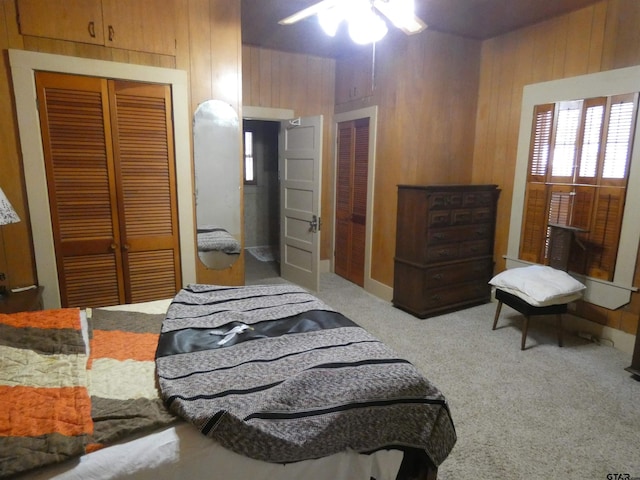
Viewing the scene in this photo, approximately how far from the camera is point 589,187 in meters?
3.07

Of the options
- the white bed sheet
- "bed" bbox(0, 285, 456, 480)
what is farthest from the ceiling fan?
the white bed sheet

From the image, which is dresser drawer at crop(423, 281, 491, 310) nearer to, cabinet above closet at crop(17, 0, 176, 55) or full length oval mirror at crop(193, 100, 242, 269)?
full length oval mirror at crop(193, 100, 242, 269)

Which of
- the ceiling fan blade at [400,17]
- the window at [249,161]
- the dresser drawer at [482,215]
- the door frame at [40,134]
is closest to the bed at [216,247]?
the door frame at [40,134]

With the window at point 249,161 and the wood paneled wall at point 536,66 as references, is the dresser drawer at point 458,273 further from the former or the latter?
the window at point 249,161

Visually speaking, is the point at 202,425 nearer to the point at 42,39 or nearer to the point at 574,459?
the point at 574,459

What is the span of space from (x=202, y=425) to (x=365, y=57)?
13.2 feet

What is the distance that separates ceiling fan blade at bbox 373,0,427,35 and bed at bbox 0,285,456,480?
1579 millimetres

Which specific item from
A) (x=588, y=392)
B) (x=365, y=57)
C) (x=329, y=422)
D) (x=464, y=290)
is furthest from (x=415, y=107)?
(x=329, y=422)

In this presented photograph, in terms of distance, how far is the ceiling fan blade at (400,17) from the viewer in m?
1.85

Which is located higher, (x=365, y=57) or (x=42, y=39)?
(x=365, y=57)

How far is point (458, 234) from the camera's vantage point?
3639mm

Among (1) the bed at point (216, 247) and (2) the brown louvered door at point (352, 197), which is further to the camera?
(2) the brown louvered door at point (352, 197)

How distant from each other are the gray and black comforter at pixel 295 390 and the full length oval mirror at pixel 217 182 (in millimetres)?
1376

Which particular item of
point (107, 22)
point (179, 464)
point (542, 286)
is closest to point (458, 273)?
point (542, 286)
